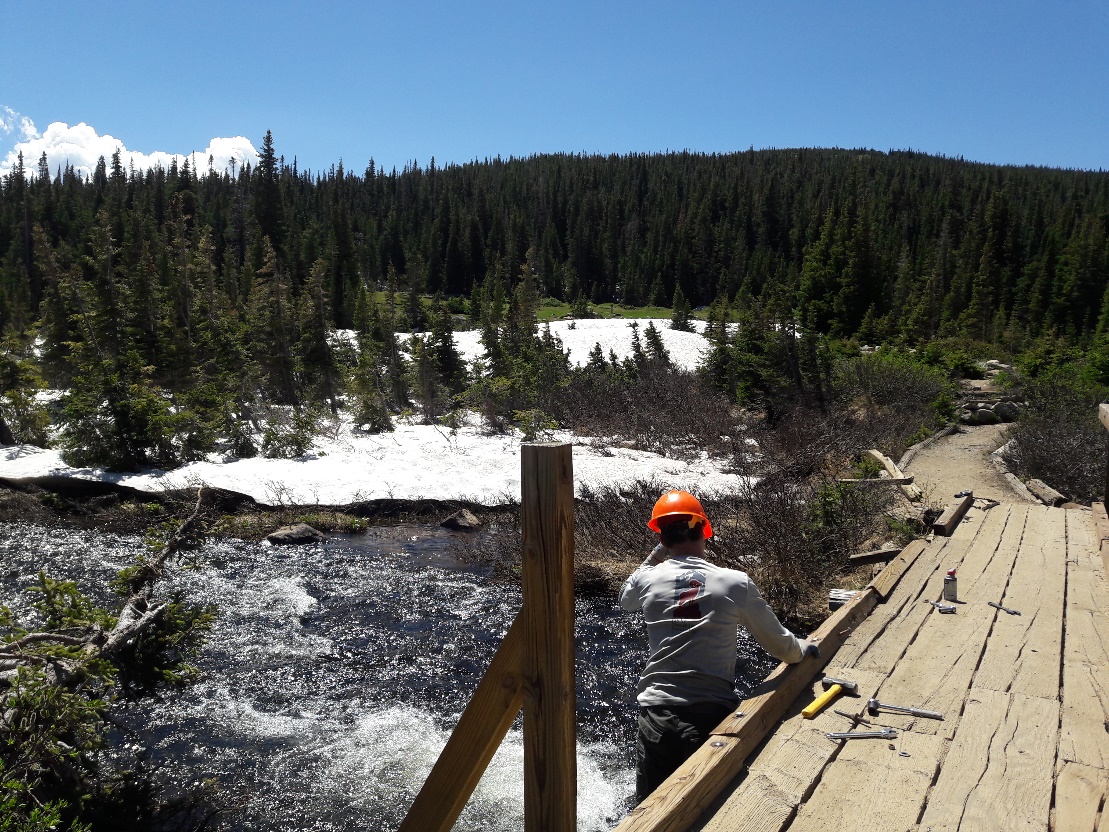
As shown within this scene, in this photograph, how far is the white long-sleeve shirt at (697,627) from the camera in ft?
11.6

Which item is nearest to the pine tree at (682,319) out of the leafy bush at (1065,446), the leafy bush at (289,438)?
the leafy bush at (1065,446)

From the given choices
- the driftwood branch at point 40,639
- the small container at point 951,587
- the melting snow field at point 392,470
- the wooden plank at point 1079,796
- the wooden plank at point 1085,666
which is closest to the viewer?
the wooden plank at point 1079,796

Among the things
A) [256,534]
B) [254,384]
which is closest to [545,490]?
[256,534]

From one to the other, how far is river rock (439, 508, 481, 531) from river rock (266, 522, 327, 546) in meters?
2.43

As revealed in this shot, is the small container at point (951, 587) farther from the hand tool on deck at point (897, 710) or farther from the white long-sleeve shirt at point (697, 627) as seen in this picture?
the white long-sleeve shirt at point (697, 627)

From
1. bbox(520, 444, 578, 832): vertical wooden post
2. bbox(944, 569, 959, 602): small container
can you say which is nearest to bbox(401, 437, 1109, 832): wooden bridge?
bbox(520, 444, 578, 832): vertical wooden post

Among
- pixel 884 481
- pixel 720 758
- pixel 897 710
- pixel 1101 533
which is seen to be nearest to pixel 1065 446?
pixel 884 481

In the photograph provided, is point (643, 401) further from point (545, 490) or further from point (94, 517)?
point (545, 490)

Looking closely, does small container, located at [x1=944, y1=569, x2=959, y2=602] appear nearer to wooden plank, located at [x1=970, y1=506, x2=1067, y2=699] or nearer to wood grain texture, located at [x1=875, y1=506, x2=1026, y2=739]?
wood grain texture, located at [x1=875, y1=506, x2=1026, y2=739]

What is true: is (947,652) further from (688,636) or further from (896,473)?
(896,473)

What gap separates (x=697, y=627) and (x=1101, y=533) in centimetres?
660

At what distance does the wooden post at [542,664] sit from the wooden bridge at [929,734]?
0.32 metres

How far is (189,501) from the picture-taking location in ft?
47.9

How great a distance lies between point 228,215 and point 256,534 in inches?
3211
